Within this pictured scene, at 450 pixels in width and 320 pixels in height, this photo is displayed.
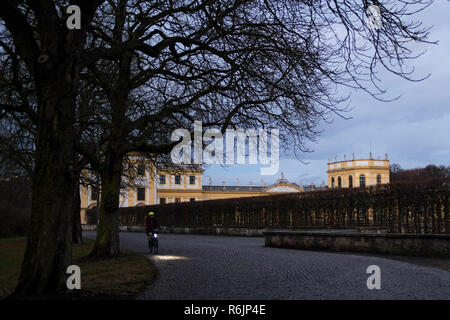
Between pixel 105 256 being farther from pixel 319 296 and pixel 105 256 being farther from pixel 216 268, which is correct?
pixel 319 296

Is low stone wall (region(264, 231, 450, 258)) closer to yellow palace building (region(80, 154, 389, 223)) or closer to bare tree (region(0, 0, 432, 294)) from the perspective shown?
bare tree (region(0, 0, 432, 294))

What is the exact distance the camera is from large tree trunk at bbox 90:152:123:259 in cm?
1437

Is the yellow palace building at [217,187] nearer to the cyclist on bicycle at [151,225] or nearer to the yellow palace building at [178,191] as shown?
the yellow palace building at [178,191]

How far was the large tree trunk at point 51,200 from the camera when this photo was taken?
21.9 feet

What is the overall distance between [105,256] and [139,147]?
359 cm

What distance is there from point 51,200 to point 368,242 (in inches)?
441

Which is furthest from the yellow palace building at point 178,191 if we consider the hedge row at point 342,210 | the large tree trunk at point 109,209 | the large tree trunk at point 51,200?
the large tree trunk at point 51,200

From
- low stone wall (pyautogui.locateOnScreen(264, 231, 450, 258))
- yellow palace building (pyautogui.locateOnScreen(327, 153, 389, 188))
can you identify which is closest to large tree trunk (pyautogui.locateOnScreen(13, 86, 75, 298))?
low stone wall (pyautogui.locateOnScreen(264, 231, 450, 258))

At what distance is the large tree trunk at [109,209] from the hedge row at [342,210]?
11230 mm

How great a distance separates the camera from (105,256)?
14.3 m

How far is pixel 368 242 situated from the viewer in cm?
1518

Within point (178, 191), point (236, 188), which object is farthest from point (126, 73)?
point (236, 188)
